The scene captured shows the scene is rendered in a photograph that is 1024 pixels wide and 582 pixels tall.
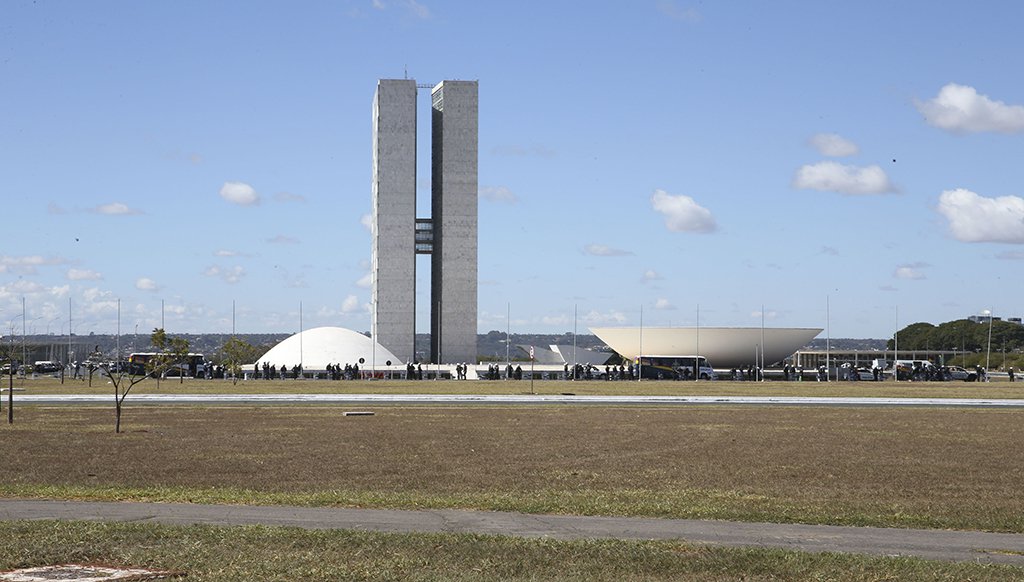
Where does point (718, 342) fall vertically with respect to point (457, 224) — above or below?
below

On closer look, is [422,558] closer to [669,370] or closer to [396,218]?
[669,370]

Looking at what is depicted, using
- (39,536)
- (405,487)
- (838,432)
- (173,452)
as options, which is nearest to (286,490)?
(405,487)

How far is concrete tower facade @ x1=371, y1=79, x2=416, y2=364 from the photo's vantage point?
11894cm

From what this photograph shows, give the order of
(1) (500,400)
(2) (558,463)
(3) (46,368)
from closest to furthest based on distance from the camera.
Result: (2) (558,463) → (1) (500,400) → (3) (46,368)

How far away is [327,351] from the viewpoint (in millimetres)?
112875

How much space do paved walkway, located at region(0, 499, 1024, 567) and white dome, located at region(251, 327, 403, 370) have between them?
9298 cm

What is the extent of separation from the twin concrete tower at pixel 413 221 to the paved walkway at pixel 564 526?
4074 inches

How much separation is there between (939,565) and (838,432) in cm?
1977

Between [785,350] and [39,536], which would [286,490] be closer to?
[39,536]

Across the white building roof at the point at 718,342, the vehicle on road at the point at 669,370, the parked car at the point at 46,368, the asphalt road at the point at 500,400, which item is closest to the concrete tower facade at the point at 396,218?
the white building roof at the point at 718,342

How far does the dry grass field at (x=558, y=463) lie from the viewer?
16.5 m

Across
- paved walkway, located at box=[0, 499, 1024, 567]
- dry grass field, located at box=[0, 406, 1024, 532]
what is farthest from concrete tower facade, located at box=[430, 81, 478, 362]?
paved walkway, located at box=[0, 499, 1024, 567]

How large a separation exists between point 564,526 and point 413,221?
10700cm

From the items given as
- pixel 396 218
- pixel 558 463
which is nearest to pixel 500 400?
pixel 558 463
